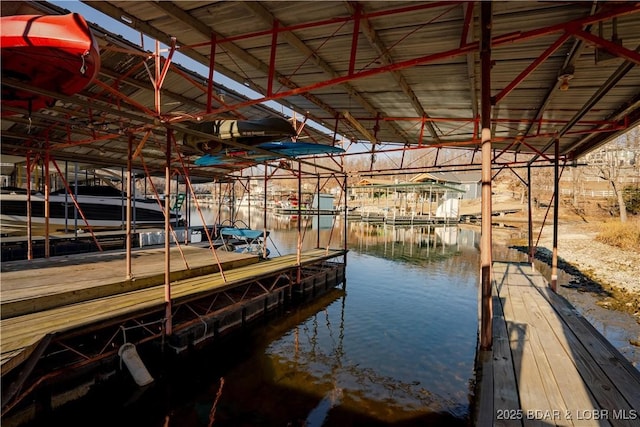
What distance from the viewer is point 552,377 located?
3564 mm

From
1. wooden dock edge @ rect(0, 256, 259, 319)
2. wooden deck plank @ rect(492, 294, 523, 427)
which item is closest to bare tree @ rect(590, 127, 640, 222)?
wooden deck plank @ rect(492, 294, 523, 427)

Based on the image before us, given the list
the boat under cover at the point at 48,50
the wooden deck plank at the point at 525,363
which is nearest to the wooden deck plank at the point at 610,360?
the wooden deck plank at the point at 525,363

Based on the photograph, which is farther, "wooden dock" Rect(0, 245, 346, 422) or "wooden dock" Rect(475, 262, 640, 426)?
"wooden dock" Rect(0, 245, 346, 422)

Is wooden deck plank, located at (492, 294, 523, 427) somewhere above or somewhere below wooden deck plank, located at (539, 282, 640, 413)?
above

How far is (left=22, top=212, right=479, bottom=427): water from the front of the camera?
524 centimetres

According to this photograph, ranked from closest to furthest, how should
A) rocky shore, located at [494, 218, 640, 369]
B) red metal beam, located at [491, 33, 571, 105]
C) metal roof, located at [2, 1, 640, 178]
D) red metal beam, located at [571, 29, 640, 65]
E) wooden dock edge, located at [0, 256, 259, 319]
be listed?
red metal beam, located at [571, 29, 640, 65]
red metal beam, located at [491, 33, 571, 105]
metal roof, located at [2, 1, 640, 178]
wooden dock edge, located at [0, 256, 259, 319]
rocky shore, located at [494, 218, 640, 369]

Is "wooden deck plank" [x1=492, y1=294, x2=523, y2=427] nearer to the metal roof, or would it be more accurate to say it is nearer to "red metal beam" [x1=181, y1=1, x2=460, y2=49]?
the metal roof

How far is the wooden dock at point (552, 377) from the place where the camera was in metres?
2.89

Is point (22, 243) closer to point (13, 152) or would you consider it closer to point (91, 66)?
point (13, 152)

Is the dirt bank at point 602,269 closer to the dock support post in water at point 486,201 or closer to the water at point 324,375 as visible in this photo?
the water at point 324,375

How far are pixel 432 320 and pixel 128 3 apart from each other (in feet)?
33.1

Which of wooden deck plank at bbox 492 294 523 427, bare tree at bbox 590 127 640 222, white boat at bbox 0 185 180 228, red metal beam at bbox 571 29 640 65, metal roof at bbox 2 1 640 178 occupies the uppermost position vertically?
bare tree at bbox 590 127 640 222

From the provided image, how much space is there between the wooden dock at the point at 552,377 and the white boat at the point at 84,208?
11044 mm

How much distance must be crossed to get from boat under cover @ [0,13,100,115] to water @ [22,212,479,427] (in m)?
4.81
